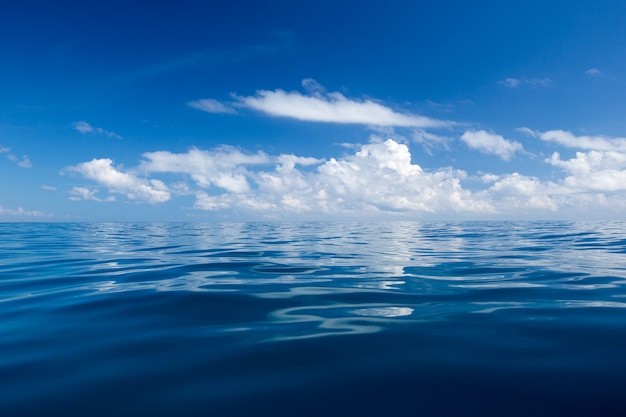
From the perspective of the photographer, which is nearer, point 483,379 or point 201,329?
point 483,379

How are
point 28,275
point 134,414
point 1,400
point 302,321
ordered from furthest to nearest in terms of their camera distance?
point 28,275
point 302,321
point 1,400
point 134,414

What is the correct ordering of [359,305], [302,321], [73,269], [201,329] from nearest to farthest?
[201,329] → [302,321] → [359,305] → [73,269]

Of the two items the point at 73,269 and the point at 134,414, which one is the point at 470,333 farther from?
the point at 73,269

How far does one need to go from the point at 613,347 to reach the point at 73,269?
50.4 feet

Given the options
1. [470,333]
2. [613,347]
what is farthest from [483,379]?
[613,347]

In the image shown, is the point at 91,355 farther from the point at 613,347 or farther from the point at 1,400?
the point at 613,347

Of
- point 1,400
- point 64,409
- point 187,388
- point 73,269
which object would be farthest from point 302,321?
point 73,269

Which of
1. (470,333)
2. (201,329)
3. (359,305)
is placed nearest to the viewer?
(470,333)

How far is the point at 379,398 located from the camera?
12.0ft

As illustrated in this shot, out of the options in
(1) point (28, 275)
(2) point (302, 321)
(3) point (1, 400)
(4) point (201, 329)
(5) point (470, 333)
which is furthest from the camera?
(1) point (28, 275)

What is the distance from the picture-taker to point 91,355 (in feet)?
16.3

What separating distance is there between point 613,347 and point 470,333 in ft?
5.80

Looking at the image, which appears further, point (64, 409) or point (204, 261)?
point (204, 261)

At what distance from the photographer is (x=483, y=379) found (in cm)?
400
